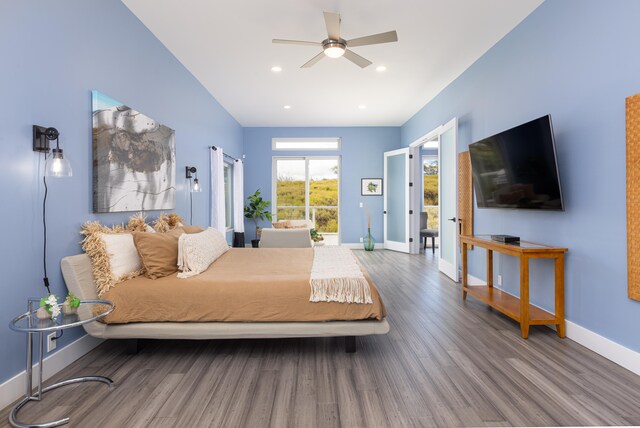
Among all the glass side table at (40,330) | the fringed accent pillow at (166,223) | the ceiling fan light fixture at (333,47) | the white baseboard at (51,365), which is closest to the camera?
the glass side table at (40,330)

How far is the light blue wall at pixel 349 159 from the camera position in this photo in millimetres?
7715

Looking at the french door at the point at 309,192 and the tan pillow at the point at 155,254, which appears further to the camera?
the french door at the point at 309,192

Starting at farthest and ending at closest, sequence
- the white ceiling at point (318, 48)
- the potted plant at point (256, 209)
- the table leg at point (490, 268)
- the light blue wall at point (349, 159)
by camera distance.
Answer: the light blue wall at point (349, 159) < the potted plant at point (256, 209) < the table leg at point (490, 268) < the white ceiling at point (318, 48)

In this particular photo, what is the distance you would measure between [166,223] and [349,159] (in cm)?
510

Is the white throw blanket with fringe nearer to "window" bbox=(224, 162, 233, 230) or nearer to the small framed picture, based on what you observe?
"window" bbox=(224, 162, 233, 230)

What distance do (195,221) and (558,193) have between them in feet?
13.9

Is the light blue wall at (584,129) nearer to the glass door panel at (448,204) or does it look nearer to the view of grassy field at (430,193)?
the glass door panel at (448,204)

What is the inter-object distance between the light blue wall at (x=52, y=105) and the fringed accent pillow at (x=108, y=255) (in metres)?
0.12

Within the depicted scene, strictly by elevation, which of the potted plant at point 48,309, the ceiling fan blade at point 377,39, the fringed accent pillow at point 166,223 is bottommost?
the potted plant at point 48,309

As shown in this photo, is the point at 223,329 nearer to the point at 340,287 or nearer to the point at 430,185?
the point at 340,287

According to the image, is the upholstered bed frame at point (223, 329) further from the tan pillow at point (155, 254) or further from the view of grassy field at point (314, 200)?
the view of grassy field at point (314, 200)

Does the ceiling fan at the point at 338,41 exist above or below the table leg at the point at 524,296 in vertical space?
above

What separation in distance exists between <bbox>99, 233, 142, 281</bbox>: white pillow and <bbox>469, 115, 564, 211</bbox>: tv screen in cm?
344

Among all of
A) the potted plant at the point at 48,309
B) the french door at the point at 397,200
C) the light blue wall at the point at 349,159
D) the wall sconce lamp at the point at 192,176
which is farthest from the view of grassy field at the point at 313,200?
the potted plant at the point at 48,309
